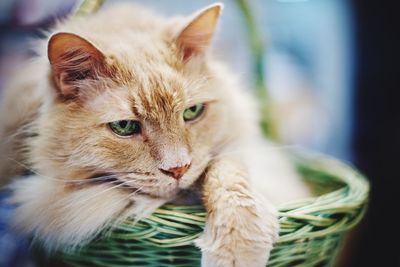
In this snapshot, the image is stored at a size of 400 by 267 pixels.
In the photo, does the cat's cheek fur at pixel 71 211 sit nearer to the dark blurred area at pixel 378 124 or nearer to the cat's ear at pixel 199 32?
the cat's ear at pixel 199 32

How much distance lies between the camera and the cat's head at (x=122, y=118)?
2.74 ft

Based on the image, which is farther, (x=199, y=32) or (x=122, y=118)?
(x=199, y=32)

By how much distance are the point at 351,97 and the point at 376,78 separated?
15 centimetres

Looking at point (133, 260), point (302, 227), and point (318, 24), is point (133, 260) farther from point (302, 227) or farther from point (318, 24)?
point (318, 24)

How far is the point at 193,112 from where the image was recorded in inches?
37.0

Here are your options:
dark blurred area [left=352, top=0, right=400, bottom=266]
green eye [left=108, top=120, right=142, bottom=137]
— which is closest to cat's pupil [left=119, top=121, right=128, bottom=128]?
green eye [left=108, top=120, right=142, bottom=137]

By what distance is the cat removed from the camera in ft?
2.61

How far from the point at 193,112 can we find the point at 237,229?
0.30 m

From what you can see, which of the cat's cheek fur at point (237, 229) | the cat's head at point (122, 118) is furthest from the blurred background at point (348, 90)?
the cat's cheek fur at point (237, 229)

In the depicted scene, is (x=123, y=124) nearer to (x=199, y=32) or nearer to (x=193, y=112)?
(x=193, y=112)

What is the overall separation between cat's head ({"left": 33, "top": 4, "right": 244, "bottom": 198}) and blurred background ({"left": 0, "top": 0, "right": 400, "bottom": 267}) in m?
0.67

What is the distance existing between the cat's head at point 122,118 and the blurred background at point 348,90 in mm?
670

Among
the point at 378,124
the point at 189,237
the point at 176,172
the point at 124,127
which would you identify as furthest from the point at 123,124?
the point at 378,124

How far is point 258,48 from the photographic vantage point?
1269mm
